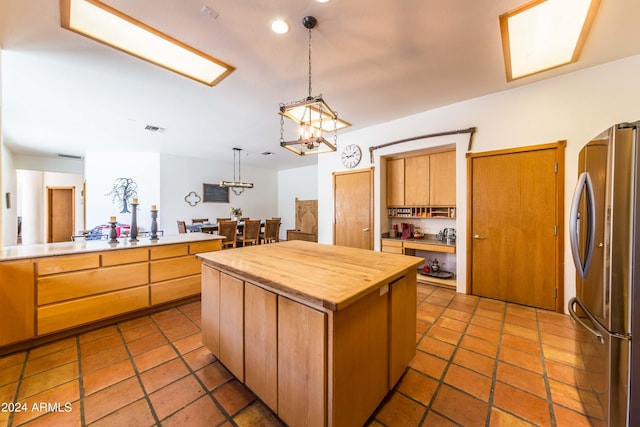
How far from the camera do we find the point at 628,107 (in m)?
2.38

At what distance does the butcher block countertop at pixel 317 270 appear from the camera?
113 centimetres

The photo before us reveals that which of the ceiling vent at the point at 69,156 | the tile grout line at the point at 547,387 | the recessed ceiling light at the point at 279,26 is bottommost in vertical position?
the tile grout line at the point at 547,387

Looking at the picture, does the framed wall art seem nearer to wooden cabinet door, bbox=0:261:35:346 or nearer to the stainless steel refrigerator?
wooden cabinet door, bbox=0:261:35:346

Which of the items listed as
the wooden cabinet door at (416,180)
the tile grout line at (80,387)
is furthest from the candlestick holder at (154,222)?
the wooden cabinet door at (416,180)

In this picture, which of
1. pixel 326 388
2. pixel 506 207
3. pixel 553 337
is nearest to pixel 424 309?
pixel 553 337

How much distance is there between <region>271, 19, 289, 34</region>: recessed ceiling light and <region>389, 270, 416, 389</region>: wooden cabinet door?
7.06 feet

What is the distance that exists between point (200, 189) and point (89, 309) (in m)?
5.33

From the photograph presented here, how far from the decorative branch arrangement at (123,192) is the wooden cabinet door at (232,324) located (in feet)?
21.3

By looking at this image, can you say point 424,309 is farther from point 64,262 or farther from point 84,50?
point 84,50

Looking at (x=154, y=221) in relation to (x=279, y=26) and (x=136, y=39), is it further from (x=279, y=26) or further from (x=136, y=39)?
(x=279, y=26)

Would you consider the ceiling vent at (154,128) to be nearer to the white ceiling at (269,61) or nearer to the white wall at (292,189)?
the white ceiling at (269,61)

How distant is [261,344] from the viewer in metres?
1.42

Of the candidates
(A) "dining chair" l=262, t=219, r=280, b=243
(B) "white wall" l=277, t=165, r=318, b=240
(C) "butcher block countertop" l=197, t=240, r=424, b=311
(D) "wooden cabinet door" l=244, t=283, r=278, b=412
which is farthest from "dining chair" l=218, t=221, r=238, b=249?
(D) "wooden cabinet door" l=244, t=283, r=278, b=412

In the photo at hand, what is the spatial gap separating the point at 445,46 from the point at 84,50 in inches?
133
